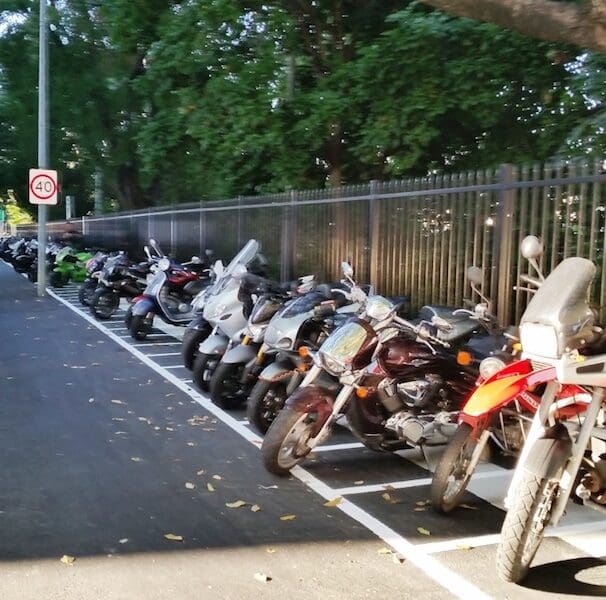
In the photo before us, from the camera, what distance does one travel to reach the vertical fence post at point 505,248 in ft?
22.0

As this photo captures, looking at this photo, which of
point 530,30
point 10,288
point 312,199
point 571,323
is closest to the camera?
point 571,323

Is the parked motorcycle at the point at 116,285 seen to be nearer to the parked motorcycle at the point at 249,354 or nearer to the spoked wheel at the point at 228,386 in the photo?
the parked motorcycle at the point at 249,354

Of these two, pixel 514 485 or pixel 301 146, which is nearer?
pixel 514 485

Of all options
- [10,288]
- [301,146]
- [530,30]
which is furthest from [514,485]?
[10,288]

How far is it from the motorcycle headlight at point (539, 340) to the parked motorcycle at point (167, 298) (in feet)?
24.8

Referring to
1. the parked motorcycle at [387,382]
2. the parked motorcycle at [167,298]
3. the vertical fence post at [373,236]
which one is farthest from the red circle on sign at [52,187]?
the parked motorcycle at [387,382]

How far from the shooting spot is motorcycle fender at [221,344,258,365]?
6.74 m

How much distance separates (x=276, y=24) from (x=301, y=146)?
191 cm

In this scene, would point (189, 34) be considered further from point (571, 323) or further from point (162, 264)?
point (571, 323)

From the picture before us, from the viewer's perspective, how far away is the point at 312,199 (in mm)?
10422

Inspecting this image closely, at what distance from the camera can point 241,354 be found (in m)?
6.75

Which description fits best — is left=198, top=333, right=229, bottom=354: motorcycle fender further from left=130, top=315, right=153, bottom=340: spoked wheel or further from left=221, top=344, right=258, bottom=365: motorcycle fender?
left=130, top=315, right=153, bottom=340: spoked wheel

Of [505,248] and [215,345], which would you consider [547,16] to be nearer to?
[505,248]

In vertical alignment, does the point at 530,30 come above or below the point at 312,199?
above
